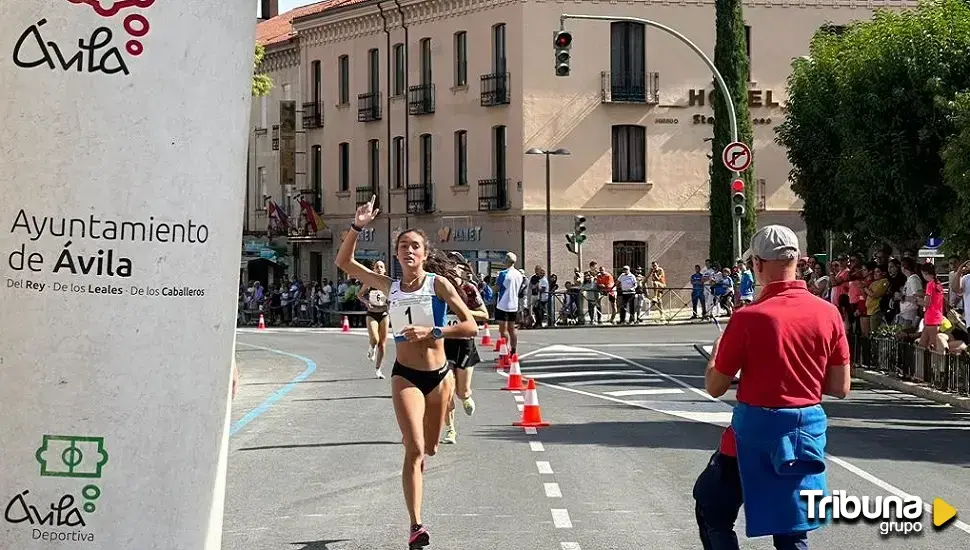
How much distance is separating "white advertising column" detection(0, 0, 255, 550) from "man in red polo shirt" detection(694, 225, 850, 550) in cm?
228

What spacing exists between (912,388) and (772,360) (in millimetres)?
16848

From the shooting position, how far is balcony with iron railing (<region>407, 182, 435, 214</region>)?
57812 millimetres

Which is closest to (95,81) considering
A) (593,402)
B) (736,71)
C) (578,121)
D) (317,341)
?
(593,402)

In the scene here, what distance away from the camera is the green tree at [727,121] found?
152ft

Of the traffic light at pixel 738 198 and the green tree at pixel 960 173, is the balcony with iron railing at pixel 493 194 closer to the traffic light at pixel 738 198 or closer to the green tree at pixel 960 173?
the traffic light at pixel 738 198

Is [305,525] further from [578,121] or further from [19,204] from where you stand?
[578,121]

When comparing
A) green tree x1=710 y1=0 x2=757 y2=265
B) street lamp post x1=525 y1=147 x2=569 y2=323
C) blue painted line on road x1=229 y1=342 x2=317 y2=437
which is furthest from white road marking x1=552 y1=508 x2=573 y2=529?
street lamp post x1=525 y1=147 x2=569 y2=323

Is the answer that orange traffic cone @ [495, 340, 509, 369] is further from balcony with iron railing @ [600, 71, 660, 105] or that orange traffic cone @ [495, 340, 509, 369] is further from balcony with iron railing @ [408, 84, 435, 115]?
balcony with iron railing @ [408, 84, 435, 115]

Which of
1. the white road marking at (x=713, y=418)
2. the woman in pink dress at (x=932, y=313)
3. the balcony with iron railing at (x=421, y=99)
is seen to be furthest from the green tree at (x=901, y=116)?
the balcony with iron railing at (x=421, y=99)

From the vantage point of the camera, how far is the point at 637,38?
5359cm

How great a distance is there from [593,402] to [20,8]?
1613 centimetres

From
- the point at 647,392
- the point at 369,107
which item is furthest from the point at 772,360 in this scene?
the point at 369,107

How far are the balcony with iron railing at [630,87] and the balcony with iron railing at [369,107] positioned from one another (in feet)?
33.9

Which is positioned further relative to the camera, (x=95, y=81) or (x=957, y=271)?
(x=957, y=271)
